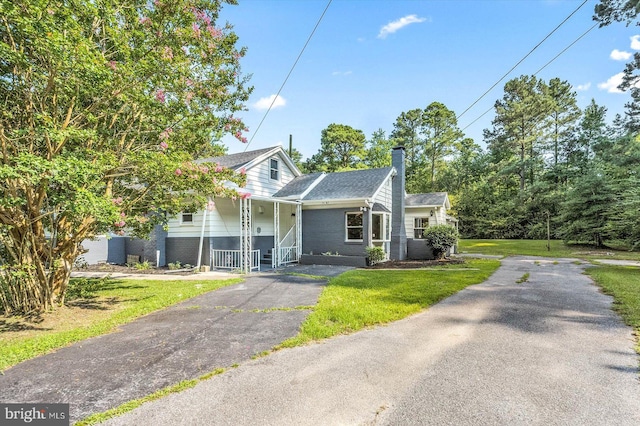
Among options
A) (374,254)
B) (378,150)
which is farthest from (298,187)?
(378,150)

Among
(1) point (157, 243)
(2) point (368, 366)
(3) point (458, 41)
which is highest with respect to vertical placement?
(3) point (458, 41)

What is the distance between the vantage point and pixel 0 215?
5371 mm

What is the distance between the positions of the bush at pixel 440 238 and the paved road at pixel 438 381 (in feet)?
31.6

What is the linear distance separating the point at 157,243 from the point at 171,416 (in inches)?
475

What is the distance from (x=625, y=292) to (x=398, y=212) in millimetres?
8877

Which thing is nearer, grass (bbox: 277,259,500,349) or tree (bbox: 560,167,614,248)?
grass (bbox: 277,259,500,349)

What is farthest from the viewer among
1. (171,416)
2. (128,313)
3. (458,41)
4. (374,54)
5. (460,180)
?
(460,180)

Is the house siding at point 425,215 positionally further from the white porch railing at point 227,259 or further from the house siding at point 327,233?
the white porch railing at point 227,259

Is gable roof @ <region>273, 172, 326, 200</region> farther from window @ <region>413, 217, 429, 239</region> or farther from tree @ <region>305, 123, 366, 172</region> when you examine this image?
tree @ <region>305, 123, 366, 172</region>

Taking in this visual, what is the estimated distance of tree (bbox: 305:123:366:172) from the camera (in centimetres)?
3541

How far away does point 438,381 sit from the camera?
3334mm

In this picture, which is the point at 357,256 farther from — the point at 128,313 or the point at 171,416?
the point at 171,416

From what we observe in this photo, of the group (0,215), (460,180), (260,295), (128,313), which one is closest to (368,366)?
(260,295)

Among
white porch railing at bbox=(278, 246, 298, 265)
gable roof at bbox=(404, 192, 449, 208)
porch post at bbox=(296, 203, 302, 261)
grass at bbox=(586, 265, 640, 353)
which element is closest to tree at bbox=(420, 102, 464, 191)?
gable roof at bbox=(404, 192, 449, 208)
